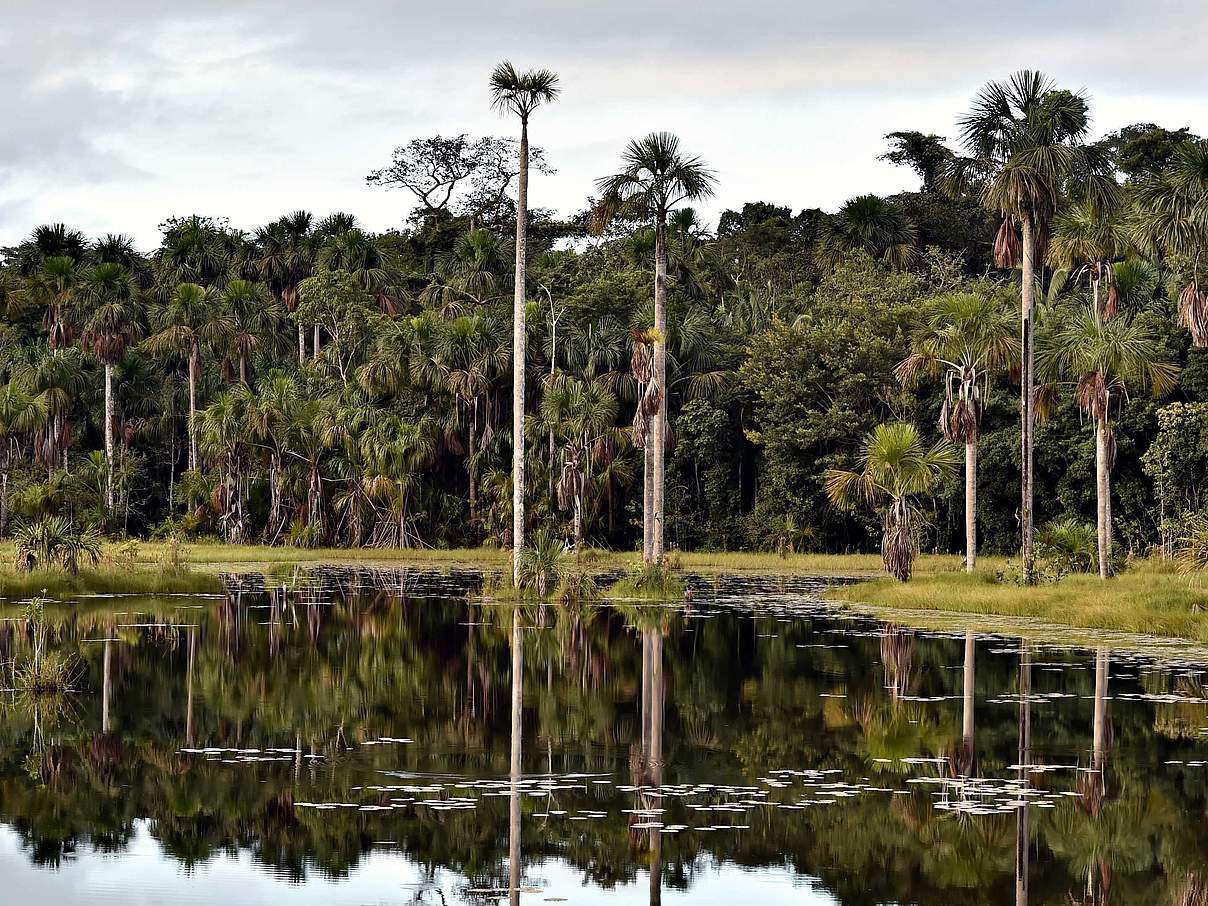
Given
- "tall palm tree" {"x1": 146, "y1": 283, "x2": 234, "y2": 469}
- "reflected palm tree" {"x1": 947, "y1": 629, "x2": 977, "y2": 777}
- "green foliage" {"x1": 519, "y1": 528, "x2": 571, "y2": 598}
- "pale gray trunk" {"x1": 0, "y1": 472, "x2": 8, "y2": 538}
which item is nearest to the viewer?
"reflected palm tree" {"x1": 947, "y1": 629, "x2": 977, "y2": 777}

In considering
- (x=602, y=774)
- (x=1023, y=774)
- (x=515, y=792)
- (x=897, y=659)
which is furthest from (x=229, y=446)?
(x=1023, y=774)

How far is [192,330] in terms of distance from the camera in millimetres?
66375

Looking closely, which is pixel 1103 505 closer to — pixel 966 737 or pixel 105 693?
pixel 966 737

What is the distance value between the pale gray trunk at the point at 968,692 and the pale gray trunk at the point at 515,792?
4.64 metres

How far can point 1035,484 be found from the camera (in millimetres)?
50281

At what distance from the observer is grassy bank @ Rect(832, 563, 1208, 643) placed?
26484 millimetres

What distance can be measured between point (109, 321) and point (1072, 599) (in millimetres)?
47735

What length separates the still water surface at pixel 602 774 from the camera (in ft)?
33.2

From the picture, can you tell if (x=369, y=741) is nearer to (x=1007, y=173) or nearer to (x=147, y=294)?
(x=1007, y=173)

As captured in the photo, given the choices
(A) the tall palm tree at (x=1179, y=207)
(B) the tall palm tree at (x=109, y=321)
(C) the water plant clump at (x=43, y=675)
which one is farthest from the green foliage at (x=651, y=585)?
(B) the tall palm tree at (x=109, y=321)

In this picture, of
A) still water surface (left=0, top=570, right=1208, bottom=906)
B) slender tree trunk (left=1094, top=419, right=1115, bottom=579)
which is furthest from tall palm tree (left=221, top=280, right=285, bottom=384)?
still water surface (left=0, top=570, right=1208, bottom=906)

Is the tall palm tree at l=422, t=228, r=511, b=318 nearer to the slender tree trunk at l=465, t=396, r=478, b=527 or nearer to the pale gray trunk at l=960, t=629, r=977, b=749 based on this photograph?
the slender tree trunk at l=465, t=396, r=478, b=527

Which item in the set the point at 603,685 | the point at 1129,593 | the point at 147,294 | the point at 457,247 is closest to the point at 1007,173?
the point at 1129,593

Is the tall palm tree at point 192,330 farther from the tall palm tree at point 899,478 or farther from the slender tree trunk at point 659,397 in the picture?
the tall palm tree at point 899,478
